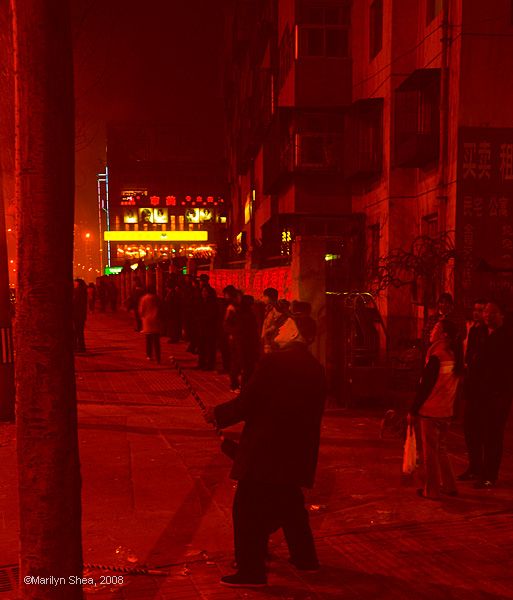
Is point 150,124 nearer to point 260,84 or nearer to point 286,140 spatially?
point 260,84

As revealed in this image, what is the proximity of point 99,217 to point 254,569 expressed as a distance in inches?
4990

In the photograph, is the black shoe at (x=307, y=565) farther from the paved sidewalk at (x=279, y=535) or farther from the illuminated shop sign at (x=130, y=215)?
the illuminated shop sign at (x=130, y=215)

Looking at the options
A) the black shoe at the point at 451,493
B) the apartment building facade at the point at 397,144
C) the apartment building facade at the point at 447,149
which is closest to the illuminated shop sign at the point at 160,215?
the apartment building facade at the point at 397,144

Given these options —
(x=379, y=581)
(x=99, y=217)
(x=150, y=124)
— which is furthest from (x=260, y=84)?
(x=99, y=217)

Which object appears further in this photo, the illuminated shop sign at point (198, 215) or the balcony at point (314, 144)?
the illuminated shop sign at point (198, 215)

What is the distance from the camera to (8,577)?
5.03 m

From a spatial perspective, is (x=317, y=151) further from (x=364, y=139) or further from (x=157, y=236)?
(x=157, y=236)

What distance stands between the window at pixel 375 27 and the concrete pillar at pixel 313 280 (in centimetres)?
997

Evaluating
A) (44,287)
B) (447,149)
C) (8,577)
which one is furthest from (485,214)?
(44,287)

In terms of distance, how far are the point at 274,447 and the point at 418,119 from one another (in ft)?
45.9

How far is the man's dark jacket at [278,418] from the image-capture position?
466 centimetres

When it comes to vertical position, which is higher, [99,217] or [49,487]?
[99,217]

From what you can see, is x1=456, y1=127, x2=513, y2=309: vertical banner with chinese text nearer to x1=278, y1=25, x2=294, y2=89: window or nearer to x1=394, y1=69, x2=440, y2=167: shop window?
x1=394, y1=69, x2=440, y2=167: shop window

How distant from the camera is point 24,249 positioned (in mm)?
3631
